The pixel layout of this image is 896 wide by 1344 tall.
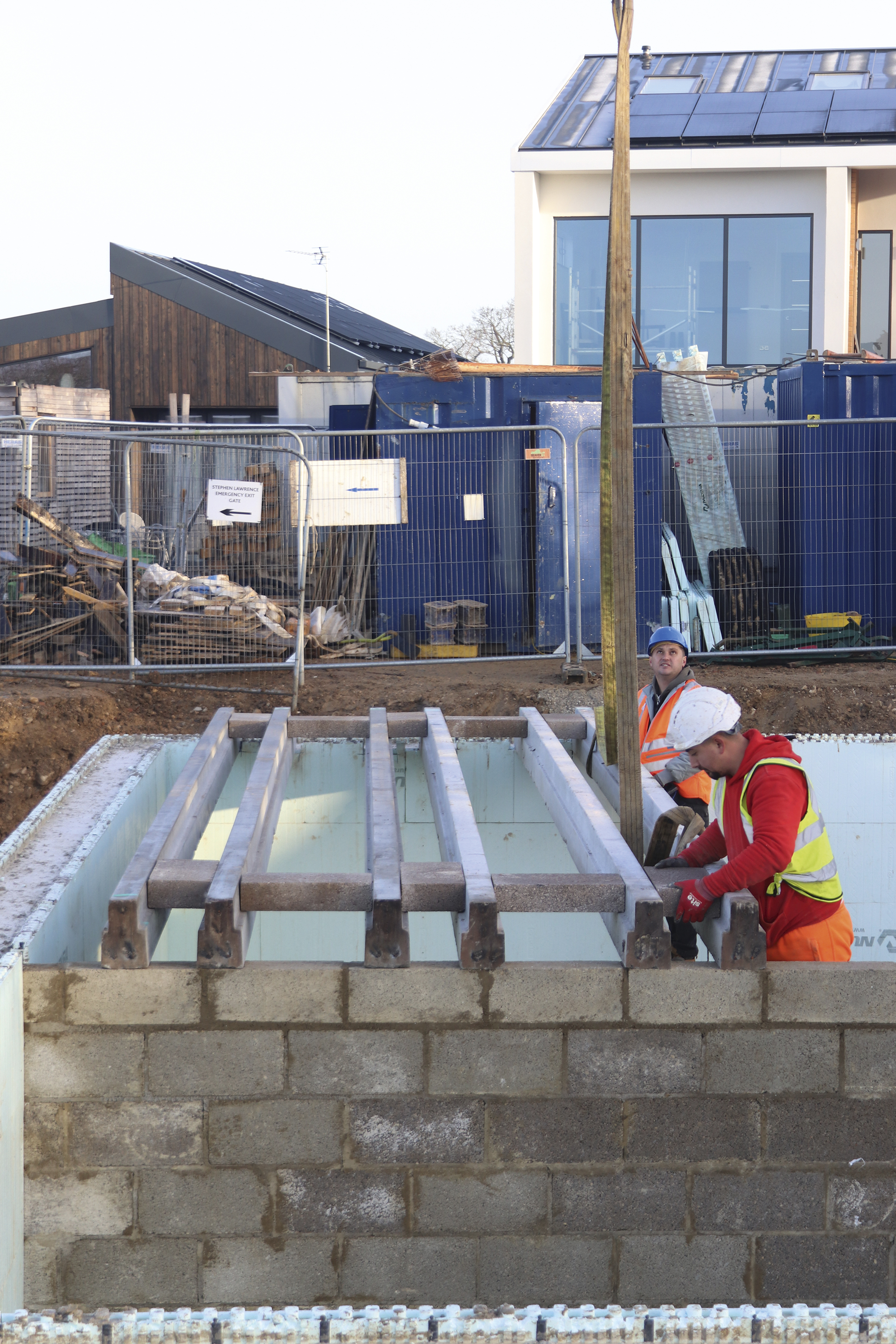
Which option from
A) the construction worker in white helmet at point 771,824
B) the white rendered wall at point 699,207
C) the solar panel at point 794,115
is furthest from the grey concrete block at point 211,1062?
the solar panel at point 794,115

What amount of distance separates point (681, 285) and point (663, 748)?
12.9m

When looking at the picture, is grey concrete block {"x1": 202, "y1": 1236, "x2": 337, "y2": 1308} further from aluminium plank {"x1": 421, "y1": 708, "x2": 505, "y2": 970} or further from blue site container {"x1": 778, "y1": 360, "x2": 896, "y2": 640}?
blue site container {"x1": 778, "y1": 360, "x2": 896, "y2": 640}

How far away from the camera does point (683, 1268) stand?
405cm

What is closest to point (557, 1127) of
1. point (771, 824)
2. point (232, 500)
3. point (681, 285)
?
point (771, 824)

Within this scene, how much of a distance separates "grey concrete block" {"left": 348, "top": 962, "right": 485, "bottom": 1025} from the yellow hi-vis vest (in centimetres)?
111

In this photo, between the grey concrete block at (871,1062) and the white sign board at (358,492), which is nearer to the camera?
the grey concrete block at (871,1062)

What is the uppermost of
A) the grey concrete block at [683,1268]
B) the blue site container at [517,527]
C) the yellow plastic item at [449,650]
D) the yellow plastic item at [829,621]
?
the blue site container at [517,527]

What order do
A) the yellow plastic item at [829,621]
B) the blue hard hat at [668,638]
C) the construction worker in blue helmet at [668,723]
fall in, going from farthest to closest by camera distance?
the yellow plastic item at [829,621] < the blue hard hat at [668,638] < the construction worker in blue helmet at [668,723]

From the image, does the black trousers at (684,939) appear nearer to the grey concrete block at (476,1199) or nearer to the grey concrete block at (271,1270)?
the grey concrete block at (476,1199)

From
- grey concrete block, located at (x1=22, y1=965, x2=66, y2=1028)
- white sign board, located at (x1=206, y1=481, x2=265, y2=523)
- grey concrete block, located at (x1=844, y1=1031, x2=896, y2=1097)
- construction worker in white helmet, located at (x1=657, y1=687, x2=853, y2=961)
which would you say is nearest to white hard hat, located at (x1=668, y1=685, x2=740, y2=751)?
construction worker in white helmet, located at (x1=657, y1=687, x2=853, y2=961)

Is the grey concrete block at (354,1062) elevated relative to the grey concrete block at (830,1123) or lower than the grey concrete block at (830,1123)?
elevated

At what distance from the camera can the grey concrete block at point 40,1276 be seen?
3.97 m

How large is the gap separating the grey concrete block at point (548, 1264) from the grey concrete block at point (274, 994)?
1000mm

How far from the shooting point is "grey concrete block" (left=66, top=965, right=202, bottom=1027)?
3.89 meters
